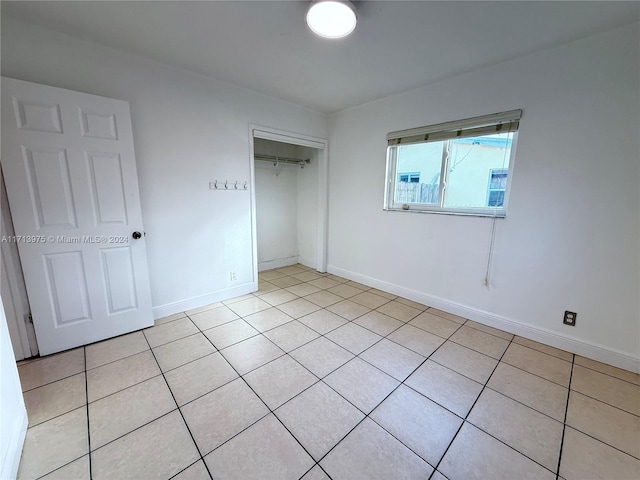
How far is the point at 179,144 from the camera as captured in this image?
257 centimetres

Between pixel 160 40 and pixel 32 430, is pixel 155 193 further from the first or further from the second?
pixel 32 430

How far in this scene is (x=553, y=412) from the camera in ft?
5.20

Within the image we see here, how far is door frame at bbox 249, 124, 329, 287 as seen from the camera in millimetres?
3126

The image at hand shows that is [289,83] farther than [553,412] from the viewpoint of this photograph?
Yes

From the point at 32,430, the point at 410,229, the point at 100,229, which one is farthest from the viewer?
the point at 410,229

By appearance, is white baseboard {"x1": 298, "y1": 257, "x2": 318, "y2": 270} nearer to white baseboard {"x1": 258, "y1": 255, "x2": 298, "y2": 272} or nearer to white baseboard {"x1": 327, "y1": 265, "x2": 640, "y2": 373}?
white baseboard {"x1": 258, "y1": 255, "x2": 298, "y2": 272}

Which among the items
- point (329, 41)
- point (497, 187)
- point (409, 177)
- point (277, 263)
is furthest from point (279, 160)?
point (497, 187)

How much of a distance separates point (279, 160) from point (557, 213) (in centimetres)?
348

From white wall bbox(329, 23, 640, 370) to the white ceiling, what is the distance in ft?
0.69

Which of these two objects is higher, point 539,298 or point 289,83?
point 289,83

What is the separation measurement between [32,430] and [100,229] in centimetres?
138

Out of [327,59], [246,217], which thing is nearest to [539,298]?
[327,59]

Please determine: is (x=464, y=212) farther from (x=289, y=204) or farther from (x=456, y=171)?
(x=289, y=204)

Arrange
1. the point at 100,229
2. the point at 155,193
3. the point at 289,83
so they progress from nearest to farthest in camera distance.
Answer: the point at 100,229
the point at 155,193
the point at 289,83
